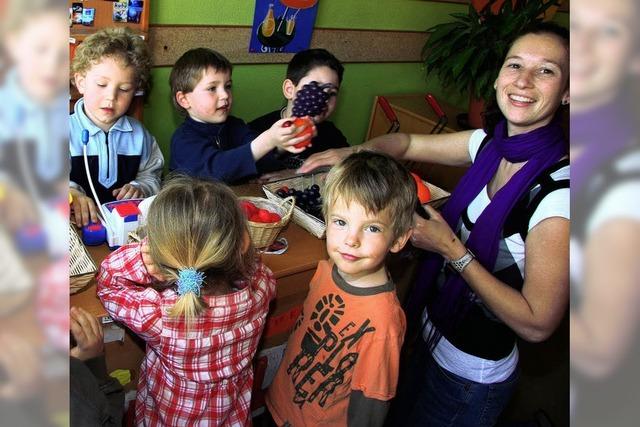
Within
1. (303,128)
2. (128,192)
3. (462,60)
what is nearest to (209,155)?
(128,192)

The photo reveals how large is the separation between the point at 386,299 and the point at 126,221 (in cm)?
69

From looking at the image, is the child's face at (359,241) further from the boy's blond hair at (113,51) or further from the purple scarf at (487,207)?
the boy's blond hair at (113,51)

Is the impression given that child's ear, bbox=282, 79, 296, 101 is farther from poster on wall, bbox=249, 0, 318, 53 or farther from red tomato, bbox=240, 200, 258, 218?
red tomato, bbox=240, 200, 258, 218

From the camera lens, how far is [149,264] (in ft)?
4.09

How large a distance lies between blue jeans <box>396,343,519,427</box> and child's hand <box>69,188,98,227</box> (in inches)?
39.0

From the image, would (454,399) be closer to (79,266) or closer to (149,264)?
(149,264)

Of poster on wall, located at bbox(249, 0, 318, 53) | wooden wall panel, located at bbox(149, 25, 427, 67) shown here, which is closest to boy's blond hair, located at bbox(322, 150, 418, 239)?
wooden wall panel, located at bbox(149, 25, 427, 67)

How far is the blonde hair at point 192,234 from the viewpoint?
118 cm

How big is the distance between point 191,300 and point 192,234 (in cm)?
13

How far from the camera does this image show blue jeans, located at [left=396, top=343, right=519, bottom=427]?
1505 mm

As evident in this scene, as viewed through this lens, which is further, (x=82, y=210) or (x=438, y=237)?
(x=82, y=210)

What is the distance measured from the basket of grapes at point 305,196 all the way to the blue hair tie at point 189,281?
2.05 ft

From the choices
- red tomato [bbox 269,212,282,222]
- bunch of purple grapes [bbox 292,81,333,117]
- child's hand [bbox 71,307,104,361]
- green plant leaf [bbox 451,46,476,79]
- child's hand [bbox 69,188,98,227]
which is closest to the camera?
child's hand [bbox 71,307,104,361]

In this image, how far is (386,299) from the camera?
1.37 metres
